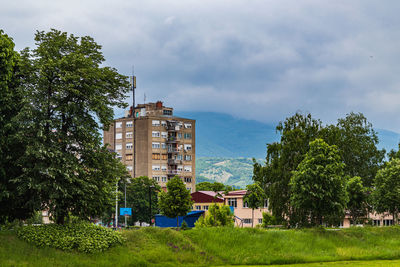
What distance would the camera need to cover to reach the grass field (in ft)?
110

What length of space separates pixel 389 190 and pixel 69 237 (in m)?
44.4

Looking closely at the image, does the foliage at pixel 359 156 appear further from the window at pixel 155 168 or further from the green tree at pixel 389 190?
the window at pixel 155 168

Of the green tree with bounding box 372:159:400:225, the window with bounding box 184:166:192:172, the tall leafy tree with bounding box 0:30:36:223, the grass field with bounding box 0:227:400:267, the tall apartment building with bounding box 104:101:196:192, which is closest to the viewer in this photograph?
the grass field with bounding box 0:227:400:267

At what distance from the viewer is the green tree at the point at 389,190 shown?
64.2 metres

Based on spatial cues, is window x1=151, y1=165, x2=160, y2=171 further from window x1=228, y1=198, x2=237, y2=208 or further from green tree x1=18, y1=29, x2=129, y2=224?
green tree x1=18, y1=29, x2=129, y2=224

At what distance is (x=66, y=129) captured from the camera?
37.5 metres

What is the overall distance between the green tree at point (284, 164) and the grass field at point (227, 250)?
1475 cm

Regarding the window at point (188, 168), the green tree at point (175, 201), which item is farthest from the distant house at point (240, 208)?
the window at point (188, 168)

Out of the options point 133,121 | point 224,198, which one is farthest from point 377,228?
point 133,121

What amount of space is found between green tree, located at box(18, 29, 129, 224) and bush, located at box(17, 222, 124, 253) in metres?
1.23

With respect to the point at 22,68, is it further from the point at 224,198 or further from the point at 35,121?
the point at 224,198

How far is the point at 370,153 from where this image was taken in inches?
3588

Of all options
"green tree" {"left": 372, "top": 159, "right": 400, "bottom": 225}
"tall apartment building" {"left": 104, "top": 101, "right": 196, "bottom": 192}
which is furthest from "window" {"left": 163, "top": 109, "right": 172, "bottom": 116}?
"green tree" {"left": 372, "top": 159, "right": 400, "bottom": 225}

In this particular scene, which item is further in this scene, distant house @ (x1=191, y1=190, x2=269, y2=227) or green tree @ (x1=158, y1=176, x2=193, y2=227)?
distant house @ (x1=191, y1=190, x2=269, y2=227)
